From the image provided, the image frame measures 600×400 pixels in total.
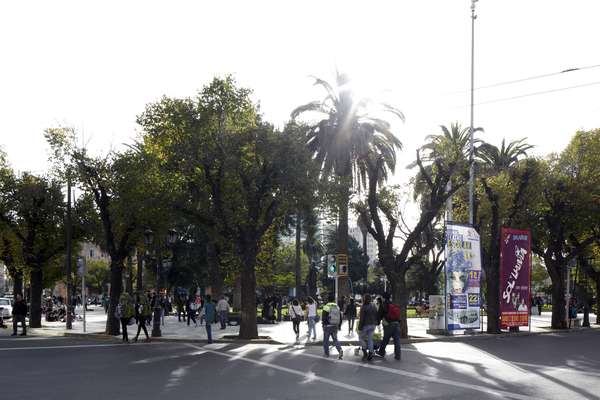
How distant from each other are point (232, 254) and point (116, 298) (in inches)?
199

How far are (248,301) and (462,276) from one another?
8.67 meters

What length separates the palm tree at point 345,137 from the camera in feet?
111

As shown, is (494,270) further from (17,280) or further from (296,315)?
(17,280)

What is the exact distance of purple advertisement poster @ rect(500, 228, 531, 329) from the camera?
30312 millimetres

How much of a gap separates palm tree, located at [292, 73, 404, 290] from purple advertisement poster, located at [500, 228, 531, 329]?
24.4 ft

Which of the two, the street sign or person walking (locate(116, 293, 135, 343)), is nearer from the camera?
person walking (locate(116, 293, 135, 343))

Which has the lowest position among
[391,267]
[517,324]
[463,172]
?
[517,324]

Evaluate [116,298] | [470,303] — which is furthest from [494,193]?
[116,298]

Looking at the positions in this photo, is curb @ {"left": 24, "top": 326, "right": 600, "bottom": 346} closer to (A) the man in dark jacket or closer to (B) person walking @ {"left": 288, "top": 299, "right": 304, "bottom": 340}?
(A) the man in dark jacket

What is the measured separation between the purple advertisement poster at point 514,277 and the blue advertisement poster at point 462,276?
185cm

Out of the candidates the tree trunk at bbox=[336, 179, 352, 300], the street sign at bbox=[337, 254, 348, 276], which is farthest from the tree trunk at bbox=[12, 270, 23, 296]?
the street sign at bbox=[337, 254, 348, 276]

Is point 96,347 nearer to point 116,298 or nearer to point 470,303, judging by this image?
point 116,298

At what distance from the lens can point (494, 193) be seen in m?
30.6

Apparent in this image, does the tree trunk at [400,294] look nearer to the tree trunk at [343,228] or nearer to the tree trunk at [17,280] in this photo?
the tree trunk at [343,228]
